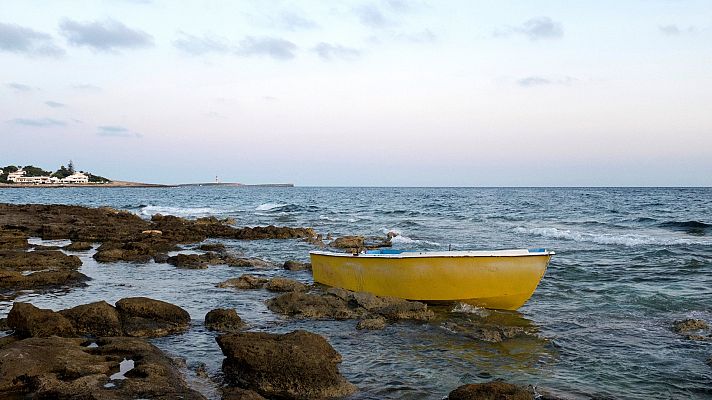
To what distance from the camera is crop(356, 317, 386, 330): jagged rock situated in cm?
1011

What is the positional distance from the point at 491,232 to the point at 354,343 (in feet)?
80.2

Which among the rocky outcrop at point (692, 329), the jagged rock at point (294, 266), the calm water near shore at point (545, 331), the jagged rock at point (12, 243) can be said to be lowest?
the jagged rock at point (294, 266)

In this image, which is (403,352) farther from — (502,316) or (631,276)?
(631,276)

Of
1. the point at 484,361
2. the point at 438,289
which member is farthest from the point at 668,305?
the point at 484,361

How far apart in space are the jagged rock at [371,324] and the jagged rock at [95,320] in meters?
4.00

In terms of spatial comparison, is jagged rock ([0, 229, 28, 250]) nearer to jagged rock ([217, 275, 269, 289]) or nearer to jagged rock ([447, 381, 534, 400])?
jagged rock ([217, 275, 269, 289])

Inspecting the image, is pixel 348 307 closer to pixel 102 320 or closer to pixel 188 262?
pixel 102 320

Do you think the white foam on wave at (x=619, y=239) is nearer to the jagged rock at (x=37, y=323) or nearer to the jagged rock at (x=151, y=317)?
the jagged rock at (x=151, y=317)

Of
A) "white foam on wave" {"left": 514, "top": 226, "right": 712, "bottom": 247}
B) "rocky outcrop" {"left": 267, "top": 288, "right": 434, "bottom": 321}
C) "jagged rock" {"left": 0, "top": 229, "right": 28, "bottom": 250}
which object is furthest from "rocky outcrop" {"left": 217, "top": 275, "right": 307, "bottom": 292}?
"white foam on wave" {"left": 514, "top": 226, "right": 712, "bottom": 247}

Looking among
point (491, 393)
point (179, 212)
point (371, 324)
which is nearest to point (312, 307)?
point (371, 324)

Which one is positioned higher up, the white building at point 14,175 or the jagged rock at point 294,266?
the white building at point 14,175

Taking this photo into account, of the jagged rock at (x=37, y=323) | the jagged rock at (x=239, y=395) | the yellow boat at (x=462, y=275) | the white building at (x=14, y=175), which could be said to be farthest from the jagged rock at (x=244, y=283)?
the white building at (x=14, y=175)

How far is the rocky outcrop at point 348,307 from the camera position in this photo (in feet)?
35.8

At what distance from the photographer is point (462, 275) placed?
11.5 metres
